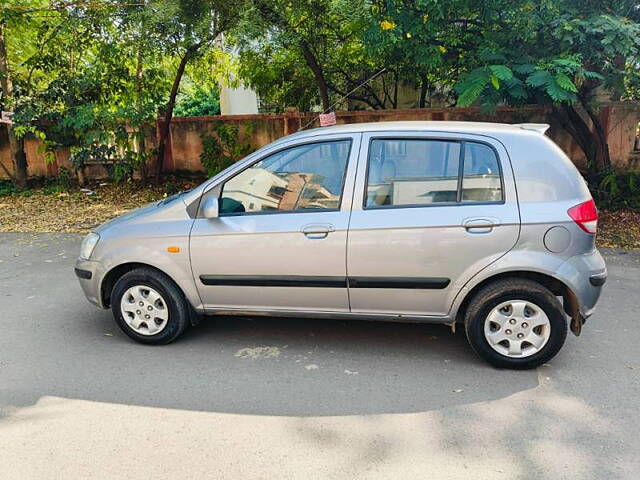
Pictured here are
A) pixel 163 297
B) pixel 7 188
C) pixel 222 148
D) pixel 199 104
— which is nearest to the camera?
pixel 163 297

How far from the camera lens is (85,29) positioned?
9.75 metres

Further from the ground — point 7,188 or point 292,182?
point 292,182

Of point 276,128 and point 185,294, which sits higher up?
point 276,128

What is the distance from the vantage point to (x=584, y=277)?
3.48 metres

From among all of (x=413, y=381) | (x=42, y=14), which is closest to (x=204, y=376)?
(x=413, y=381)

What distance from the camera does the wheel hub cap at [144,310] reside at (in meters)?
4.08

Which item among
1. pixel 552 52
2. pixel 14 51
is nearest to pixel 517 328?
pixel 552 52

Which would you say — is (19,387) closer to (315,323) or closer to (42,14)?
(315,323)

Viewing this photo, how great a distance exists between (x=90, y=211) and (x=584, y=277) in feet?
28.7

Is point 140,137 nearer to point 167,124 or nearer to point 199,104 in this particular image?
point 167,124

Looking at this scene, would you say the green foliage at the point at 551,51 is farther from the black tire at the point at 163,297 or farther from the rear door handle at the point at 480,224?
the black tire at the point at 163,297

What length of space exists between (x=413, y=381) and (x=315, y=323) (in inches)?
48.5

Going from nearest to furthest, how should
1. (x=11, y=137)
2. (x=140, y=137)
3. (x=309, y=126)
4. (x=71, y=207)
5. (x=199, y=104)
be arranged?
(x=71, y=207) < (x=309, y=126) < (x=140, y=137) < (x=11, y=137) < (x=199, y=104)

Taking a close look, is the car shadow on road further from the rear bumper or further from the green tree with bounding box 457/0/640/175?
the green tree with bounding box 457/0/640/175
